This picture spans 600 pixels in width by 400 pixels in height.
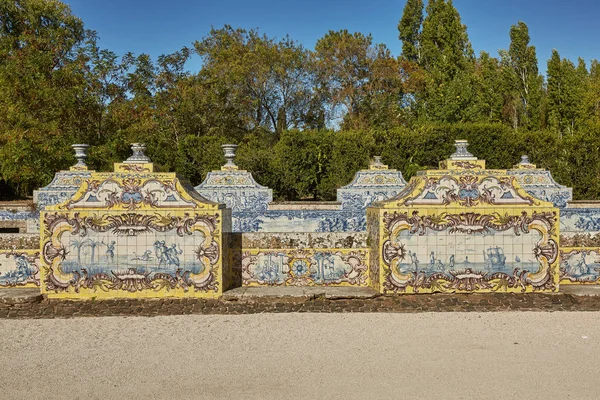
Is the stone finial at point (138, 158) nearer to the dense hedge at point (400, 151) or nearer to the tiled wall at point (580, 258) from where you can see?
the tiled wall at point (580, 258)

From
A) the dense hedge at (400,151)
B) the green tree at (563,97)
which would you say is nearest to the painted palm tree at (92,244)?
the dense hedge at (400,151)

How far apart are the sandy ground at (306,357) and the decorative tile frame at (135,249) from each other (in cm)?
55

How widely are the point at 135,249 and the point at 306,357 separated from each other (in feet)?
7.97

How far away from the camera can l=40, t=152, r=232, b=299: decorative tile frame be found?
5.49 meters

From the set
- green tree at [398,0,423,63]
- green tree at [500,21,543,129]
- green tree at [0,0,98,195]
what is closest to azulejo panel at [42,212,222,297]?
green tree at [0,0,98,195]

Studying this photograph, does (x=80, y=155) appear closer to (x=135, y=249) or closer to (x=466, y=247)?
(x=135, y=249)

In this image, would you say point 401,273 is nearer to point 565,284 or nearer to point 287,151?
point 565,284

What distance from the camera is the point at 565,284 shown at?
5914 mm

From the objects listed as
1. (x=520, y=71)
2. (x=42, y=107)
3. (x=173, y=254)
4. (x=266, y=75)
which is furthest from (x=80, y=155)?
(x=520, y=71)

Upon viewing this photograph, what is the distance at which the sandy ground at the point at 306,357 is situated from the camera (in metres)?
A: 3.24

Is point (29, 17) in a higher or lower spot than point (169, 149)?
higher

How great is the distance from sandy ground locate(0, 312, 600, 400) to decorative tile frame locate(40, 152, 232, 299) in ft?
1.81

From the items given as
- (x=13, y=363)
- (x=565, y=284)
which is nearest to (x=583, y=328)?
(x=565, y=284)

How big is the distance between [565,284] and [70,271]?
5.02 meters
